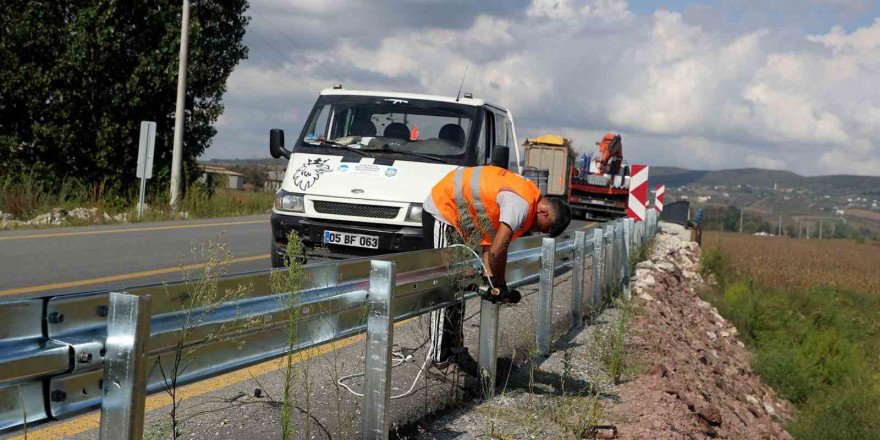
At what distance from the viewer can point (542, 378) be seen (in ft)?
21.5

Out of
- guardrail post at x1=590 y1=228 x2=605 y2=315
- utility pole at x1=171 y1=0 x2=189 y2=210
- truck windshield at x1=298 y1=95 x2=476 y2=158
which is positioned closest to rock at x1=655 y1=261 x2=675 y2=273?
guardrail post at x1=590 y1=228 x2=605 y2=315

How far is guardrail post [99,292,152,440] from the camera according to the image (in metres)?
2.63

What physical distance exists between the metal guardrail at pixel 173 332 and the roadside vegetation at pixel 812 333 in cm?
832

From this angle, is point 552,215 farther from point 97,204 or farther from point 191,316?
point 97,204

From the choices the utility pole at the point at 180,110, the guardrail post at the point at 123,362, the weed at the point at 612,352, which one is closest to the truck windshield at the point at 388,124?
the weed at the point at 612,352

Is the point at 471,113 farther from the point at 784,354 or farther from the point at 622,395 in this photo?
the point at 784,354

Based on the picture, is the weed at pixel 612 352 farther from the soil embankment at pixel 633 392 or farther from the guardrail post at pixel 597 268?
the guardrail post at pixel 597 268

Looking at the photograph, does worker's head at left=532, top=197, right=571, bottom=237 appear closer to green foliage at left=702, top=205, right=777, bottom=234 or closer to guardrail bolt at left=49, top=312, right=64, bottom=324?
guardrail bolt at left=49, top=312, right=64, bottom=324

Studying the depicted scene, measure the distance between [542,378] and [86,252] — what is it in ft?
24.1

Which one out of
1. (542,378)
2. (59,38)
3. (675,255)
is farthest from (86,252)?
(675,255)

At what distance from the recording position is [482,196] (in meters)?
5.80

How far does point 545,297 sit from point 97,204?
14487mm

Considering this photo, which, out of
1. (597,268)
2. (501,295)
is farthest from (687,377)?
(501,295)

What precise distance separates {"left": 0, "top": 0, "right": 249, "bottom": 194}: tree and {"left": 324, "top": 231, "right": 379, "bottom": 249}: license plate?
15.0 metres
